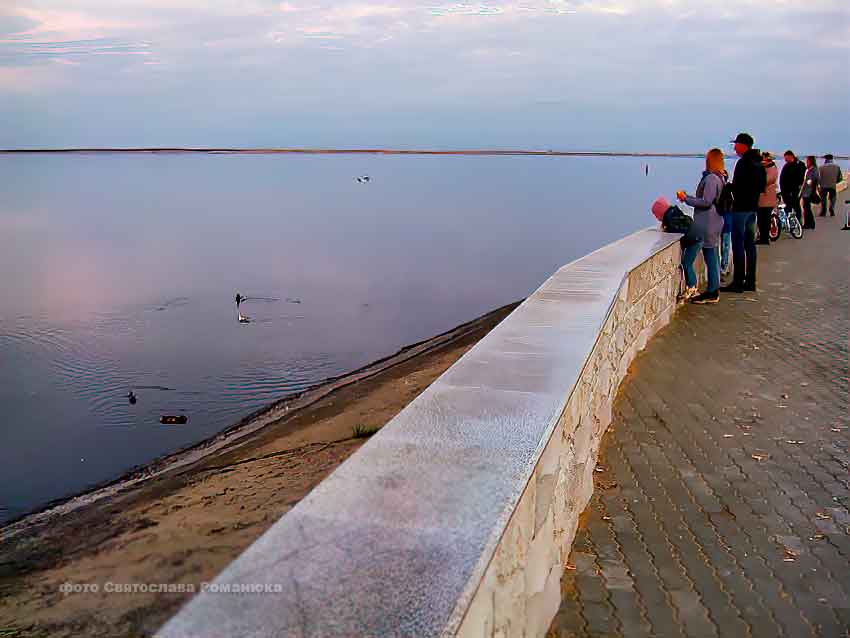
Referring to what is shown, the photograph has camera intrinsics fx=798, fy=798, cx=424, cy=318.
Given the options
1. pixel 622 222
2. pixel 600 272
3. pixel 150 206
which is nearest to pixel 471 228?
pixel 622 222

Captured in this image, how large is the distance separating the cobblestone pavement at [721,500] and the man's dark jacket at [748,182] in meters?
2.27

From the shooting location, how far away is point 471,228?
48.4 meters

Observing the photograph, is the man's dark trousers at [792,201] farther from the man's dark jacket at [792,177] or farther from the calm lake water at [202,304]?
the calm lake water at [202,304]

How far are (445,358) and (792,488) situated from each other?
9.01 meters

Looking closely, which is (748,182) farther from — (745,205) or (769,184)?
(769,184)

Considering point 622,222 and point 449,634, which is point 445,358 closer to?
point 449,634

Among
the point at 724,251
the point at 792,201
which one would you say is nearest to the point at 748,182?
the point at 724,251

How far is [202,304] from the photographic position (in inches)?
947

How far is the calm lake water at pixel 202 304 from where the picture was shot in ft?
41.2

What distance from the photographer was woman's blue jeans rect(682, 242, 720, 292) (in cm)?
935

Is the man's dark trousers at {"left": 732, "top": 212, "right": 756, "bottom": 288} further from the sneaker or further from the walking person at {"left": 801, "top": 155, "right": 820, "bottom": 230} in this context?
the walking person at {"left": 801, "top": 155, "right": 820, "bottom": 230}

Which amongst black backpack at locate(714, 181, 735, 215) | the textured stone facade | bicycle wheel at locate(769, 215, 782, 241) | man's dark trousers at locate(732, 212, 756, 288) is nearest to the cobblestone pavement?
the textured stone facade

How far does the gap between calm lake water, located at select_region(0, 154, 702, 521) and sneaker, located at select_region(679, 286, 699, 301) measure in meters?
7.11

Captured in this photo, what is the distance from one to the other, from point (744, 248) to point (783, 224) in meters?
8.10
